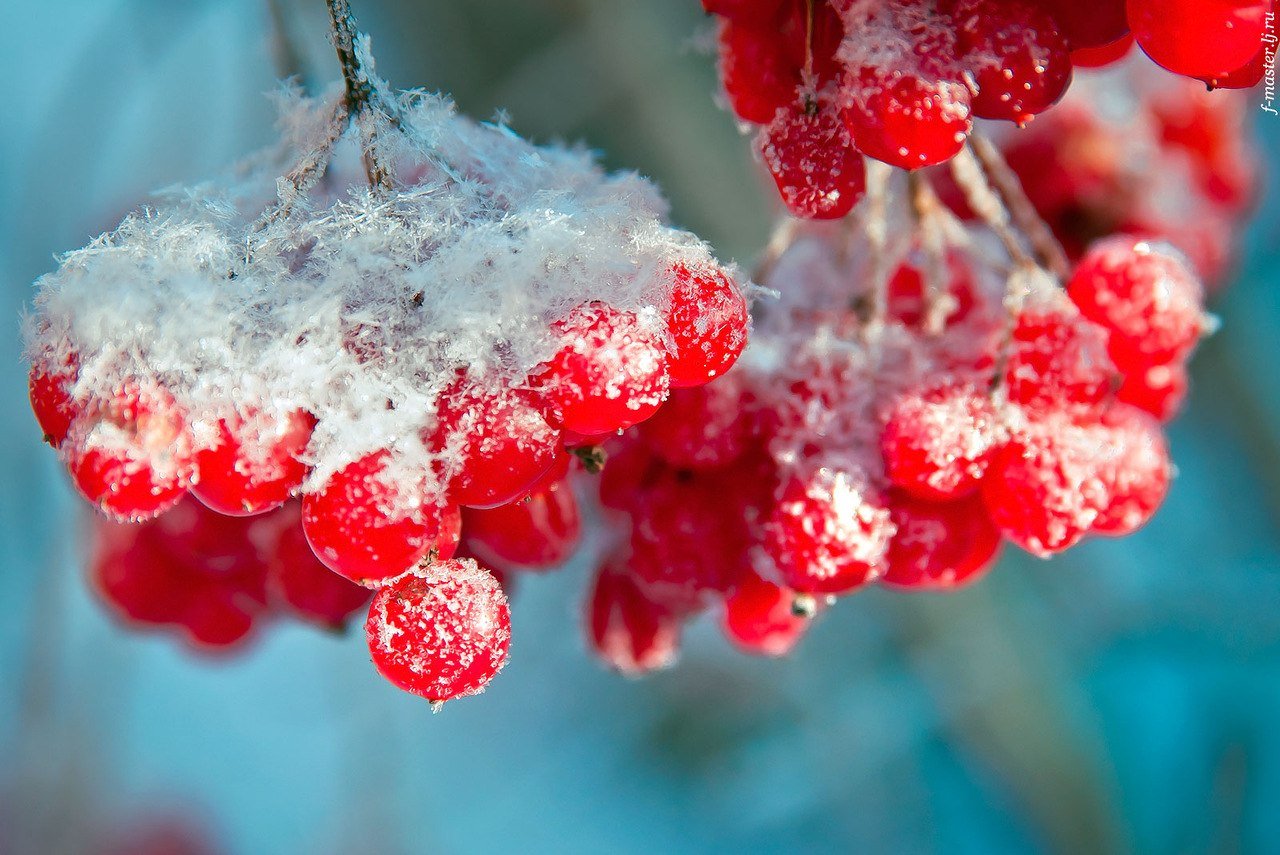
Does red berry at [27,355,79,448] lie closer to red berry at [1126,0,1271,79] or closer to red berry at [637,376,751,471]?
red berry at [637,376,751,471]

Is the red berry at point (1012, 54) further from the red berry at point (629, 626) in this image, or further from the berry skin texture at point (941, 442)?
the red berry at point (629, 626)

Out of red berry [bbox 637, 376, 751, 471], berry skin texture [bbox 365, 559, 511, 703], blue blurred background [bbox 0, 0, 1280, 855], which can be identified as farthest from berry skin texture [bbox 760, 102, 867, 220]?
blue blurred background [bbox 0, 0, 1280, 855]

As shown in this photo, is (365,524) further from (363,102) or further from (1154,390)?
(1154,390)

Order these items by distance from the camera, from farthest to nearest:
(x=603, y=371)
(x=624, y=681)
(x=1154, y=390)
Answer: (x=624, y=681)
(x=1154, y=390)
(x=603, y=371)

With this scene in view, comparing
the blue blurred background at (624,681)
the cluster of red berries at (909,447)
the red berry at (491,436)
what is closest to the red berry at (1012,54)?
the cluster of red berries at (909,447)

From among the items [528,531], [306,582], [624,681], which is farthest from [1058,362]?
[624,681]
